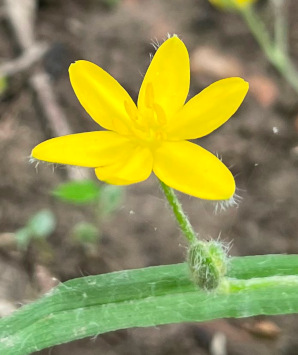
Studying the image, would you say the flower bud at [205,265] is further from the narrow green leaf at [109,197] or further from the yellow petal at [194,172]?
the narrow green leaf at [109,197]

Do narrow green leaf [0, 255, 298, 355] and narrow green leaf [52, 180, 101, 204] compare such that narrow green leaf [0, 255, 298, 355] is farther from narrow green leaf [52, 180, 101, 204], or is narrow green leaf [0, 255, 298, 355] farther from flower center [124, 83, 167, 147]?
narrow green leaf [52, 180, 101, 204]

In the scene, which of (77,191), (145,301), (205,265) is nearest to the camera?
(205,265)

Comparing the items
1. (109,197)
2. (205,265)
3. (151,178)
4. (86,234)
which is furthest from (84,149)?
(151,178)

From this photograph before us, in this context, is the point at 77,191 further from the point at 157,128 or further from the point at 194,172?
the point at 194,172

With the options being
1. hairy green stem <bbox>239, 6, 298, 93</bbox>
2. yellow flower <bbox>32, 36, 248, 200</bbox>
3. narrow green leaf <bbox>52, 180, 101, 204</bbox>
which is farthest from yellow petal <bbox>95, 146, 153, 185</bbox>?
hairy green stem <bbox>239, 6, 298, 93</bbox>

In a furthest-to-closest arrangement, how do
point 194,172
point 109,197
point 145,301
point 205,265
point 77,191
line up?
1. point 109,197
2. point 77,191
3. point 145,301
4. point 205,265
5. point 194,172

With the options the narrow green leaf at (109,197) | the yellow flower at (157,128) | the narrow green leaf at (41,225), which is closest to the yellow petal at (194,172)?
the yellow flower at (157,128)

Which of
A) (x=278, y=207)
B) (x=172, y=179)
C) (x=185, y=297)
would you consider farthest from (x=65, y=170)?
(x=172, y=179)
